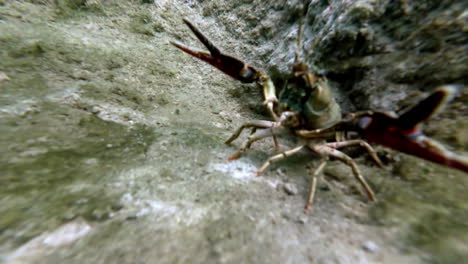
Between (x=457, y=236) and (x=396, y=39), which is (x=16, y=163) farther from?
(x=396, y=39)

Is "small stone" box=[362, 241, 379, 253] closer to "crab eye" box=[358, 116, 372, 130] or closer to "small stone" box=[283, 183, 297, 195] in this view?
"small stone" box=[283, 183, 297, 195]

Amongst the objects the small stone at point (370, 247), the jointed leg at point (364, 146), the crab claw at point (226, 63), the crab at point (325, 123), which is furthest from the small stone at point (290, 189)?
the crab claw at point (226, 63)

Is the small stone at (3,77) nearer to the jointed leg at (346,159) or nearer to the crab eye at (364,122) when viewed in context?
the jointed leg at (346,159)

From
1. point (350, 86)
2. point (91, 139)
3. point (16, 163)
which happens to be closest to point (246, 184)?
point (91, 139)

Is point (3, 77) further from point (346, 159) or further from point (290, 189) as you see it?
point (346, 159)

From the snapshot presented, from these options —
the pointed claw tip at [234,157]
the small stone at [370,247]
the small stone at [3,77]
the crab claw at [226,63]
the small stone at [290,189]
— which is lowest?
the small stone at [370,247]

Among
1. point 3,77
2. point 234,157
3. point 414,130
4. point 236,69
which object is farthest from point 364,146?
point 3,77
